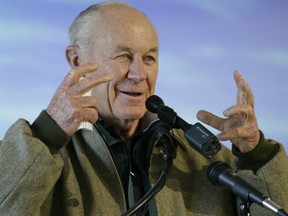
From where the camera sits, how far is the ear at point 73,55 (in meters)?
1.87

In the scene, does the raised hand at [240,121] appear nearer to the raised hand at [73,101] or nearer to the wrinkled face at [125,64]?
the wrinkled face at [125,64]

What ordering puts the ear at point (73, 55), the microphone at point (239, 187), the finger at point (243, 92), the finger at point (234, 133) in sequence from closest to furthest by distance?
the microphone at point (239, 187), the finger at point (234, 133), the finger at point (243, 92), the ear at point (73, 55)

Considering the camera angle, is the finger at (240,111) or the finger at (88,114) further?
the finger at (240,111)

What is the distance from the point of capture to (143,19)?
183cm

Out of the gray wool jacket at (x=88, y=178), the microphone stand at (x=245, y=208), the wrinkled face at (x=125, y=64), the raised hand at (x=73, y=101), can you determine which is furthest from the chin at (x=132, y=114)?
the microphone stand at (x=245, y=208)

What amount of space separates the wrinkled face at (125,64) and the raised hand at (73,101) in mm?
372

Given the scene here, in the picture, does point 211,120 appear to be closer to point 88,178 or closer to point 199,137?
point 199,137

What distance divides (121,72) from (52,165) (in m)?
0.49

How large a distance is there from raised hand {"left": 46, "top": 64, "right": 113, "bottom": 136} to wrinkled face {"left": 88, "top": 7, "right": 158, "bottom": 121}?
372 millimetres

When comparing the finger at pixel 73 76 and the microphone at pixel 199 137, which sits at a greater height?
the finger at pixel 73 76

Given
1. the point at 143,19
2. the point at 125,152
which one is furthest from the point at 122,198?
the point at 143,19

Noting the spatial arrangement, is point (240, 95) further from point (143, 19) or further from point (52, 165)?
point (52, 165)

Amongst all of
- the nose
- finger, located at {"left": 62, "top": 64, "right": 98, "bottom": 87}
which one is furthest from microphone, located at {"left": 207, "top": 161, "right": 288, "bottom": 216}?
the nose

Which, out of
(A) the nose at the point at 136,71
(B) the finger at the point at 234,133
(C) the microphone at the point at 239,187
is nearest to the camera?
(C) the microphone at the point at 239,187
